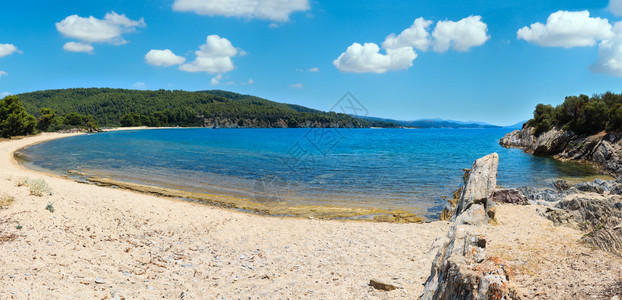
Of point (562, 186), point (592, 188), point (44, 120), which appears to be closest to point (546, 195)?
point (592, 188)

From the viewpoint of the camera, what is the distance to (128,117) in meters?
167

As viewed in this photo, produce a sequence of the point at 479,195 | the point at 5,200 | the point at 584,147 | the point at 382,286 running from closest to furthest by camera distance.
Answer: the point at 382,286 → the point at 5,200 → the point at 479,195 → the point at 584,147

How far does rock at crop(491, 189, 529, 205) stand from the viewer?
14.9m

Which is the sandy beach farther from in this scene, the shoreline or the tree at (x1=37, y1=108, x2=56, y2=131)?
the tree at (x1=37, y1=108, x2=56, y2=131)

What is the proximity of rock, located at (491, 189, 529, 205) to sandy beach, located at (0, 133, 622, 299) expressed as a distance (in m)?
0.86

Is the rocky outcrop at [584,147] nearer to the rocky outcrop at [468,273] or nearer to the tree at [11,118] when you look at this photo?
the rocky outcrop at [468,273]

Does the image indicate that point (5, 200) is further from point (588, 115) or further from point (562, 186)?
point (588, 115)

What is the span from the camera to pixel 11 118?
57500 millimetres

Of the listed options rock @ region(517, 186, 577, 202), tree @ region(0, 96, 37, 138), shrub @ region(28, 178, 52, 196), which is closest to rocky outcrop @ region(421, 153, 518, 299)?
rock @ region(517, 186, 577, 202)

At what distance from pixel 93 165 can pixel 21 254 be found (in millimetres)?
27936

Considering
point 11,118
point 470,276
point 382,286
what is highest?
point 11,118

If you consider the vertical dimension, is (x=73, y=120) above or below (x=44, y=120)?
above

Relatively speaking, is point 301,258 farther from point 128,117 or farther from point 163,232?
point 128,117

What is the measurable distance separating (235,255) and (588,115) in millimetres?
45140
